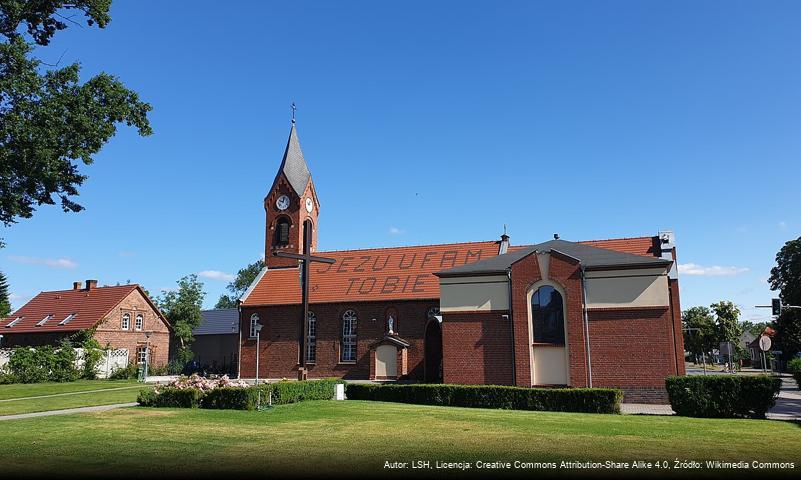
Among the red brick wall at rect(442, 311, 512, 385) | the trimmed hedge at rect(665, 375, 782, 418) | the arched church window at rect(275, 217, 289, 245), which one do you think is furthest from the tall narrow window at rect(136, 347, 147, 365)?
the trimmed hedge at rect(665, 375, 782, 418)

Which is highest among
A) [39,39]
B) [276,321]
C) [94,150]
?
[39,39]

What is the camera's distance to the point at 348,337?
40.4 metres

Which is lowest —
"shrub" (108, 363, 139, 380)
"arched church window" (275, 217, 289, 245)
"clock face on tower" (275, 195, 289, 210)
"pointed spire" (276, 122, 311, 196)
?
"shrub" (108, 363, 139, 380)

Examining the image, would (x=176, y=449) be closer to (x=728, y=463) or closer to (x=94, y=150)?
(x=728, y=463)

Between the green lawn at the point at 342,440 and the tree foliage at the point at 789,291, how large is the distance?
1508 inches

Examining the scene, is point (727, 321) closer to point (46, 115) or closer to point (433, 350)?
point (433, 350)

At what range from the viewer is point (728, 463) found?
31.9 ft

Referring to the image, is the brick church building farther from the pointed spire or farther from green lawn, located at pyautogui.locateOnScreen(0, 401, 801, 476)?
the pointed spire

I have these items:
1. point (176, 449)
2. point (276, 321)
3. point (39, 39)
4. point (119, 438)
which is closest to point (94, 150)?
point (39, 39)

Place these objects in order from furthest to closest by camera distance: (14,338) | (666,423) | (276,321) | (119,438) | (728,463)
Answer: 1. (14,338)
2. (276,321)
3. (666,423)
4. (119,438)
5. (728,463)

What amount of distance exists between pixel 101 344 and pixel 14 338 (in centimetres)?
996

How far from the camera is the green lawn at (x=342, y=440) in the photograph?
9758 mm

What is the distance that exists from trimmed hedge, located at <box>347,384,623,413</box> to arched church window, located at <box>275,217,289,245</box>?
78.0 feet

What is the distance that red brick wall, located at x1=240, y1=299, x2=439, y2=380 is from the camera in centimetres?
3822
